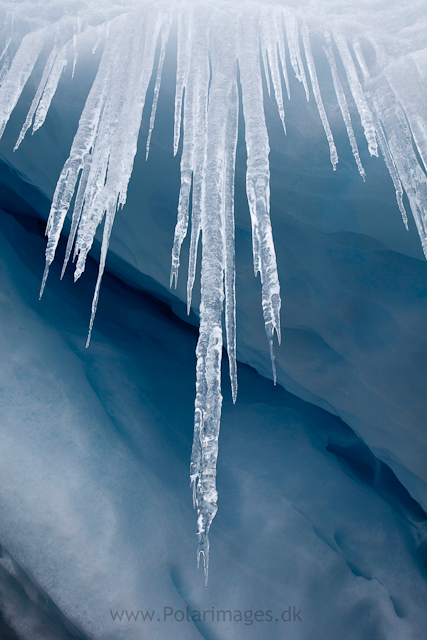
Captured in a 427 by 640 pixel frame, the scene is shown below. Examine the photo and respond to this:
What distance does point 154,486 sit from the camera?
1.59m

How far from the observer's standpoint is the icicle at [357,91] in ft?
4.28

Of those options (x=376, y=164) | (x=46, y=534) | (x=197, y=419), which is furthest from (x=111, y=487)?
(x=376, y=164)

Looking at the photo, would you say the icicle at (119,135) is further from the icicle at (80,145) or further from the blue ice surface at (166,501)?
the blue ice surface at (166,501)

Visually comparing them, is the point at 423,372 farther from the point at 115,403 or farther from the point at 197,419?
the point at 115,403

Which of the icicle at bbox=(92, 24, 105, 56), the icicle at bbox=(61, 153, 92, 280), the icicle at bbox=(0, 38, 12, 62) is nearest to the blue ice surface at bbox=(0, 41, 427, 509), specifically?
the icicle at bbox=(92, 24, 105, 56)

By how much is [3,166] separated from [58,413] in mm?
1433

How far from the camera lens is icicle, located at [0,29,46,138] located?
1365mm

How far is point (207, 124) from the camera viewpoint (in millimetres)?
1265

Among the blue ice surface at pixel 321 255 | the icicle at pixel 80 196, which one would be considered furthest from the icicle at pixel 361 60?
the icicle at pixel 80 196

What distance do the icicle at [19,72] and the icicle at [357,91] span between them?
127cm

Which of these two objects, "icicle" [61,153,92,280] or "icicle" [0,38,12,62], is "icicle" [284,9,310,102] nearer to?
"icicle" [61,153,92,280]

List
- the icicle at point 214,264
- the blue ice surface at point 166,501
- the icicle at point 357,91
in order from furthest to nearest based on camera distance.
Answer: the blue ice surface at point 166,501
the icicle at point 357,91
the icicle at point 214,264

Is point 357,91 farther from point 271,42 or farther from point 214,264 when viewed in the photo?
point 214,264

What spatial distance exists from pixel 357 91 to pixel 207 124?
24.9 inches
